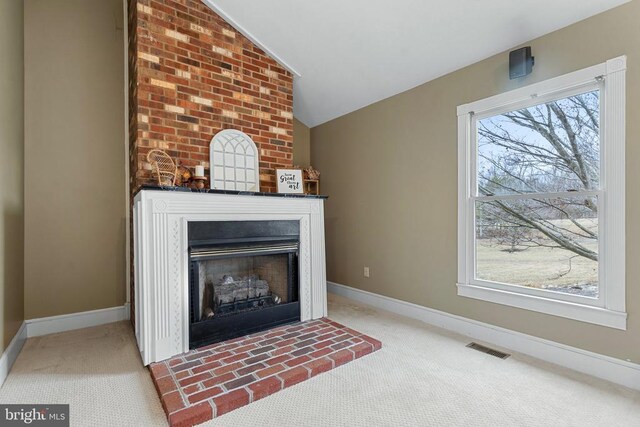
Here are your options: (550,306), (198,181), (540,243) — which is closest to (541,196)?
(540,243)

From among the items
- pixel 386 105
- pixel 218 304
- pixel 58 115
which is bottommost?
pixel 218 304

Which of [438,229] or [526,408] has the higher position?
[438,229]

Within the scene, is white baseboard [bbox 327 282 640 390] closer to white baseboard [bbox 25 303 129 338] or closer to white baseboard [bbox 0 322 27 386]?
white baseboard [bbox 25 303 129 338]

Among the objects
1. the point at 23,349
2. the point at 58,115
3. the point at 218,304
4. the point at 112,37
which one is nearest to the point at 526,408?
the point at 218,304

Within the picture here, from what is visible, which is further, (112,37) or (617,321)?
(112,37)

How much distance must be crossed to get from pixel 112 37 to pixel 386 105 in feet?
9.63

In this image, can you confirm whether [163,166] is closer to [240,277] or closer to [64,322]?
[240,277]

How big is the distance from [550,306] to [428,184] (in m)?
1.41

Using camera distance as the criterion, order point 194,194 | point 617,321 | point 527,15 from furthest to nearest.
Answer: point 194,194 → point 527,15 → point 617,321

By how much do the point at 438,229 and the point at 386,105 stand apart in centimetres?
150

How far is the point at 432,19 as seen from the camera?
8.29 feet

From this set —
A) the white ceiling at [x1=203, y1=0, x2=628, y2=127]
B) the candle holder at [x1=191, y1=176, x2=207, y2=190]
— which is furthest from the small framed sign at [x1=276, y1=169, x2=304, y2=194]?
the white ceiling at [x1=203, y1=0, x2=628, y2=127]

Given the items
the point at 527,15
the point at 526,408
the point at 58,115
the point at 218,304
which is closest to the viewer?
the point at 526,408

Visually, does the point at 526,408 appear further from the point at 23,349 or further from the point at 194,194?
the point at 23,349
